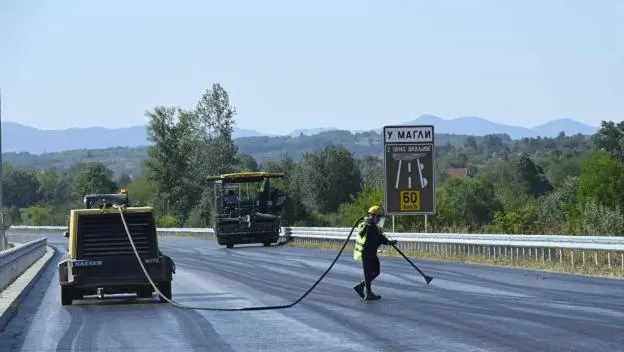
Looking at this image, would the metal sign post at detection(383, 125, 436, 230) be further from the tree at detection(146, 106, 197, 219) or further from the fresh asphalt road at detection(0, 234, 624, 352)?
the tree at detection(146, 106, 197, 219)

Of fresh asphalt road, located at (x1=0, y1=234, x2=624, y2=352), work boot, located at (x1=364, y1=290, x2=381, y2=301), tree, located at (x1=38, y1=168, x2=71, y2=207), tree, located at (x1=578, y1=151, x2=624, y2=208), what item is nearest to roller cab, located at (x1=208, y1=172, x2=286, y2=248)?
fresh asphalt road, located at (x1=0, y1=234, x2=624, y2=352)

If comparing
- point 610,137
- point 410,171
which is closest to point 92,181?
point 610,137

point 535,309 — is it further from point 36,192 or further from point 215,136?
point 36,192

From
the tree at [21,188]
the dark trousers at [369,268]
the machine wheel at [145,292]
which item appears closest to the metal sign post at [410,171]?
the machine wheel at [145,292]

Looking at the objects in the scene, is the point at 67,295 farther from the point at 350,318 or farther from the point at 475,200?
the point at 475,200

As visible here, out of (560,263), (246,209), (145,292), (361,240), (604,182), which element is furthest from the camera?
(604,182)

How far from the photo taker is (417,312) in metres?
19.0

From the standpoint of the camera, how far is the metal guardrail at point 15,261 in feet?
91.7

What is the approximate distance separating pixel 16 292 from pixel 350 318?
10208 mm

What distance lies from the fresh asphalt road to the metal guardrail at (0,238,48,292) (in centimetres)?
109

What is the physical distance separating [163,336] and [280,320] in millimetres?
2346

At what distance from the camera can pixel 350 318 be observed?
60.1ft

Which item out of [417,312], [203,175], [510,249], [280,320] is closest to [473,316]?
[417,312]

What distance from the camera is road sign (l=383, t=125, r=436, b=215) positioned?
41.5 metres
